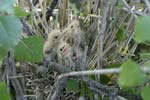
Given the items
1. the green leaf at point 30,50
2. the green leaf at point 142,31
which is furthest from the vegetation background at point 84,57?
A: the green leaf at point 142,31

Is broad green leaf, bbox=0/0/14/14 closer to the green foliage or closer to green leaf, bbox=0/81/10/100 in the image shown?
the green foliage

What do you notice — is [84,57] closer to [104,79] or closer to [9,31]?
[104,79]

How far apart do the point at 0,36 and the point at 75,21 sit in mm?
272

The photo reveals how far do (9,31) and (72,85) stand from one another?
218mm

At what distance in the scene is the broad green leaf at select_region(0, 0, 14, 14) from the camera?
425mm

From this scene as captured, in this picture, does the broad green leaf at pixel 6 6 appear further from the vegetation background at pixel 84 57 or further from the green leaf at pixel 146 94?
the green leaf at pixel 146 94

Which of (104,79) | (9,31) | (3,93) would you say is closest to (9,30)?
(9,31)

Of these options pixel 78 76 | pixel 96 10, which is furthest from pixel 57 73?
pixel 96 10

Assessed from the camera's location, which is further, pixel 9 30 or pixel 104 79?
pixel 104 79

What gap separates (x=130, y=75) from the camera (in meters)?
0.39

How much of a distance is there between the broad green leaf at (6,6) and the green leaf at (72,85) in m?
0.25

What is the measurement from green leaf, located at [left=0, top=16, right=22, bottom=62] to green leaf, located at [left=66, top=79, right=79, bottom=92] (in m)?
0.20

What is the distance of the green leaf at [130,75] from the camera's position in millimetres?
393

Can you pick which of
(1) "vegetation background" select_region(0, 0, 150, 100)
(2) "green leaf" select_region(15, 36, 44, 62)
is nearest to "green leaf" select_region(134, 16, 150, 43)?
(1) "vegetation background" select_region(0, 0, 150, 100)
